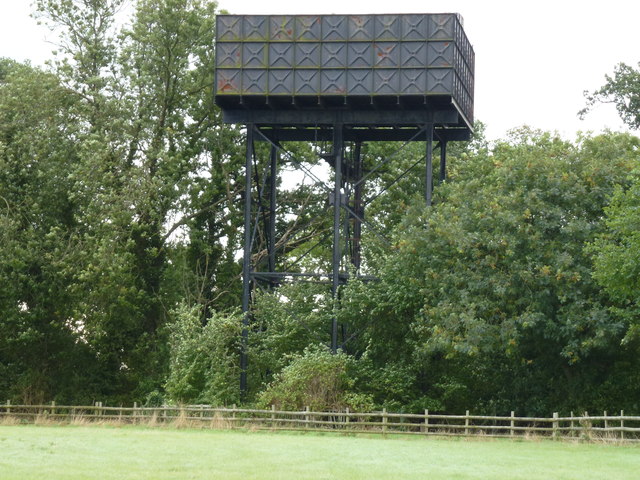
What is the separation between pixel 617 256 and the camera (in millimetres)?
39062

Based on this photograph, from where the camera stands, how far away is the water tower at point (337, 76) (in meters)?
47.2

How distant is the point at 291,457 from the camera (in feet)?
Result: 97.8

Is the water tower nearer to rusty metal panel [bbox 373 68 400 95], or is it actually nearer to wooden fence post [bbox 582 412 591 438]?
rusty metal panel [bbox 373 68 400 95]

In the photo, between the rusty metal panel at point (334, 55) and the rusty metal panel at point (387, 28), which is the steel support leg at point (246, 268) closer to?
the rusty metal panel at point (334, 55)

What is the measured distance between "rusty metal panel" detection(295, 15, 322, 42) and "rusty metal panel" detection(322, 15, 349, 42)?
0.65 feet

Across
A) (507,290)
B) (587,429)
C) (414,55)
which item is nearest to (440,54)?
(414,55)

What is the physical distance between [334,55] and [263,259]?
15493 mm

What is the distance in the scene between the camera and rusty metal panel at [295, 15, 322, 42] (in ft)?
157

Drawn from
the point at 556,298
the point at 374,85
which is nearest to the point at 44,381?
the point at 374,85

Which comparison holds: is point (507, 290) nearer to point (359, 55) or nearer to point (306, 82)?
point (359, 55)

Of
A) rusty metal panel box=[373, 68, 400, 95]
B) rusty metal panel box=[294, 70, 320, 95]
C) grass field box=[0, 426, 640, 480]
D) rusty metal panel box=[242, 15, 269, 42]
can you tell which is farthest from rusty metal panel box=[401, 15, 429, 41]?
grass field box=[0, 426, 640, 480]

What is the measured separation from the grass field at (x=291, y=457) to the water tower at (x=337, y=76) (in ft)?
37.8

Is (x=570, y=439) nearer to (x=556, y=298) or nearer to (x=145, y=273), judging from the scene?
(x=556, y=298)

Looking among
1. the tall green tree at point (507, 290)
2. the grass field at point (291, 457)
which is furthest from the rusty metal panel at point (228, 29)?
the grass field at point (291, 457)
